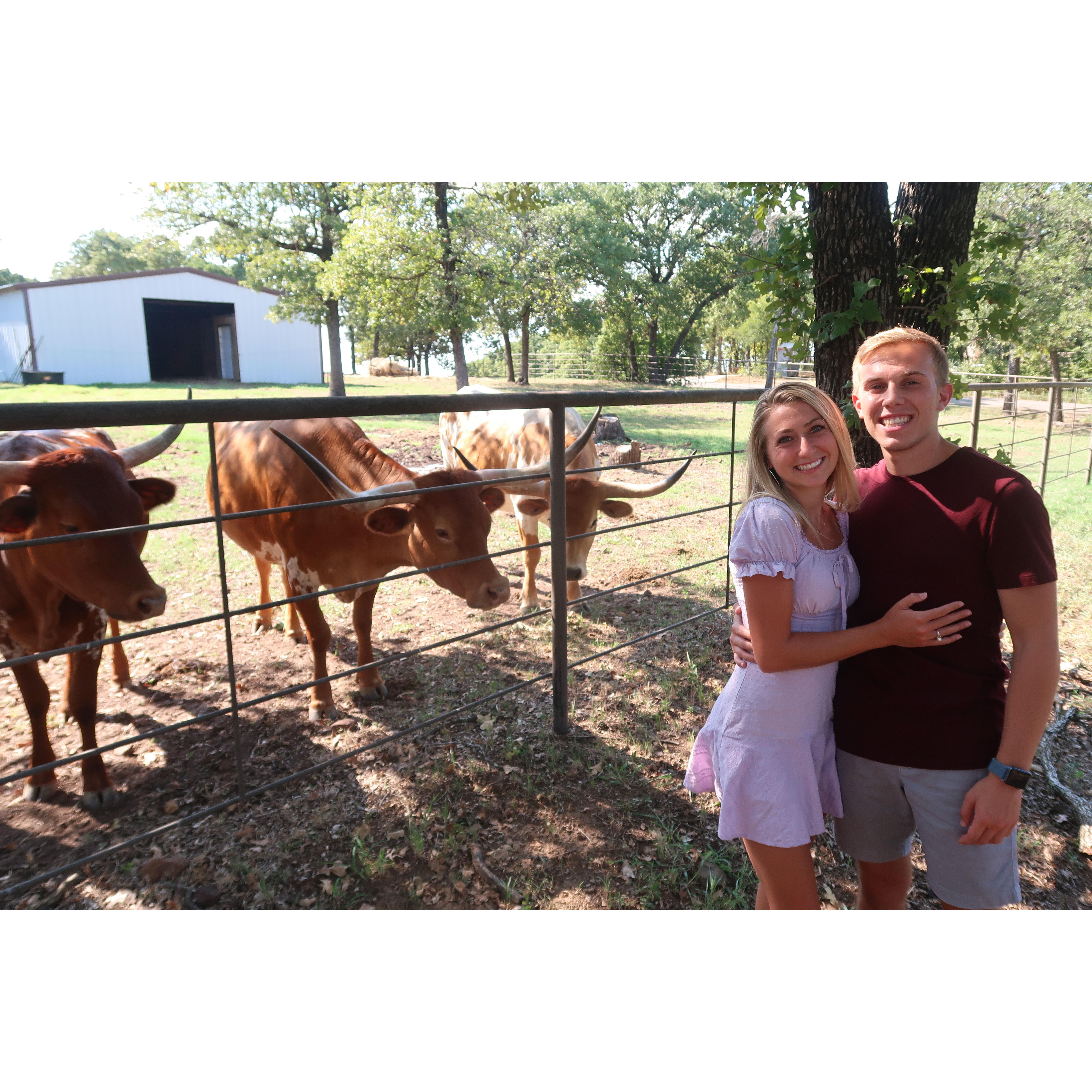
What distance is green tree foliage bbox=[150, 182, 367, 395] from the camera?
2275 centimetres

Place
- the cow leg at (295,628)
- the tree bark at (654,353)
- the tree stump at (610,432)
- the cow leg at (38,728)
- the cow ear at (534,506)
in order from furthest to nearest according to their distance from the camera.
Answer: the tree bark at (654,353) → the tree stump at (610,432) → the cow leg at (295,628) → the cow ear at (534,506) → the cow leg at (38,728)

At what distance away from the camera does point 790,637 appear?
5.78 feet

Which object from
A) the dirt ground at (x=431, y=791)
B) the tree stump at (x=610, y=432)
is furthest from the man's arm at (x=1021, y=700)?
the tree stump at (x=610, y=432)

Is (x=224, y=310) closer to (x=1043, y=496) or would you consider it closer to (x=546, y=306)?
(x=546, y=306)

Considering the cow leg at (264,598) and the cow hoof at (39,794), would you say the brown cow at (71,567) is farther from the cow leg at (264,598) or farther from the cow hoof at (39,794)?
the cow leg at (264,598)

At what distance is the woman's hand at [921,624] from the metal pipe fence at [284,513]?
1422 millimetres

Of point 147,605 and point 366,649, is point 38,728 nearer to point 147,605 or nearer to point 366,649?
point 147,605

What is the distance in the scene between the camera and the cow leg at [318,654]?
408 centimetres

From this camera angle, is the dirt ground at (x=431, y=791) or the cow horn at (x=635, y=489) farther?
the cow horn at (x=635, y=489)

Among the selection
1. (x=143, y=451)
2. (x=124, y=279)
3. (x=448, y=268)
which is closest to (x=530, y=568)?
(x=143, y=451)

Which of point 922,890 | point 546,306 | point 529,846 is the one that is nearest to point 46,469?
point 529,846

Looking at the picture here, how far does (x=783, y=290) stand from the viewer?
4402mm

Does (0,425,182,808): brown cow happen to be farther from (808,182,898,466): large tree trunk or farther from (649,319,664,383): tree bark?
(649,319,664,383): tree bark

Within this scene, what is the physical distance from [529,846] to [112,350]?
96.2ft
